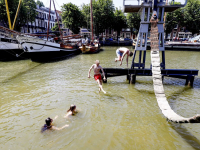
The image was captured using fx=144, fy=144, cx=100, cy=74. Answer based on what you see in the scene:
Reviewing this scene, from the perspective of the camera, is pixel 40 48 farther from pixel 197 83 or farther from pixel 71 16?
pixel 71 16

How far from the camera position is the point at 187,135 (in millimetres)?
4879

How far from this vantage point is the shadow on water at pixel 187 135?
448cm

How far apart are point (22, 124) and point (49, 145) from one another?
5.91 feet

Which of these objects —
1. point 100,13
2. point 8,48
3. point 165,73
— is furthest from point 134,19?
point 165,73

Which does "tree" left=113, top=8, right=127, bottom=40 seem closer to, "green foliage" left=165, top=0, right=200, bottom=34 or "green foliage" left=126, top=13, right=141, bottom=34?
"green foliage" left=126, top=13, right=141, bottom=34

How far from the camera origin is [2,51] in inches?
790

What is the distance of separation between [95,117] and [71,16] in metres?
Answer: 38.3

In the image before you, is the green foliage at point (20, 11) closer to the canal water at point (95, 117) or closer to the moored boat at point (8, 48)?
the moored boat at point (8, 48)

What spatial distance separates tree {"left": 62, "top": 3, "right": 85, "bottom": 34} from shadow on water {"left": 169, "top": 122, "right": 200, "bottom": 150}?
39.0m

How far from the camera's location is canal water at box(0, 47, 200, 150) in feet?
14.9

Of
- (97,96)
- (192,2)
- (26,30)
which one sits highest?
(192,2)

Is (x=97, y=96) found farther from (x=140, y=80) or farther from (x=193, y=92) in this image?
(x=193, y=92)

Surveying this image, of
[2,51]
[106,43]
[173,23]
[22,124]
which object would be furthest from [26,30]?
[22,124]

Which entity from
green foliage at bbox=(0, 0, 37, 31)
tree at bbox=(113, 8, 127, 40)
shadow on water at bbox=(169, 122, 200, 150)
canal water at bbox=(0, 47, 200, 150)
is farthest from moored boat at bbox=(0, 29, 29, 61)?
tree at bbox=(113, 8, 127, 40)
